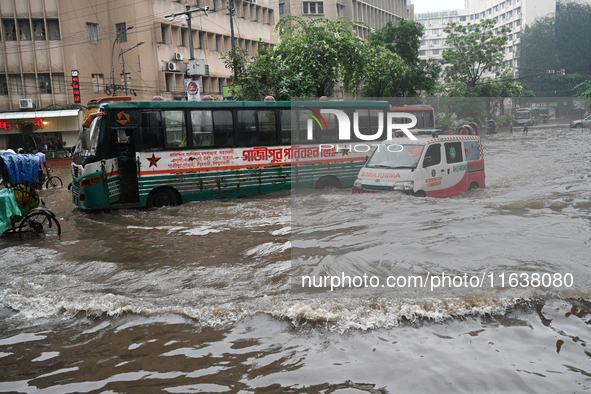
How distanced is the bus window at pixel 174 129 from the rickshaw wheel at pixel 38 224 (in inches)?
123

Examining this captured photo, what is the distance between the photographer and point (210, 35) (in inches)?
1729

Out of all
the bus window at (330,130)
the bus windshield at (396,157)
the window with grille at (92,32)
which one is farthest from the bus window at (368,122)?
the window with grille at (92,32)

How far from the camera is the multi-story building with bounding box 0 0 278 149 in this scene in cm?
3431

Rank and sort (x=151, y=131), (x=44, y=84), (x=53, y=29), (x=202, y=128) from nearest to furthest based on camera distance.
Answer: (x=151, y=131) < (x=202, y=128) < (x=53, y=29) < (x=44, y=84)

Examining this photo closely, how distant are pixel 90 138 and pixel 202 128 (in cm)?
256

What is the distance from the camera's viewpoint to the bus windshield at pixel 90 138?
439 inches

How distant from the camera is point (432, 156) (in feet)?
34.8

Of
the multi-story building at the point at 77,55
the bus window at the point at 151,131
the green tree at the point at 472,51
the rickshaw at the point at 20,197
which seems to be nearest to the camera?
the rickshaw at the point at 20,197

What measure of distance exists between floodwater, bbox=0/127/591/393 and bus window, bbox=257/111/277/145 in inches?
146

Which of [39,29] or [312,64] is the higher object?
[39,29]

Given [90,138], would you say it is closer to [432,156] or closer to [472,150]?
[432,156]

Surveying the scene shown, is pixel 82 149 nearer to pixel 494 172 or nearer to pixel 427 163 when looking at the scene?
pixel 427 163

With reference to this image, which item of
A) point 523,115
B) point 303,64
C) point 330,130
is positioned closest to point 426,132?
point 303,64

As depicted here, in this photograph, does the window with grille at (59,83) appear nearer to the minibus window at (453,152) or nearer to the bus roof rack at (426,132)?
the bus roof rack at (426,132)
